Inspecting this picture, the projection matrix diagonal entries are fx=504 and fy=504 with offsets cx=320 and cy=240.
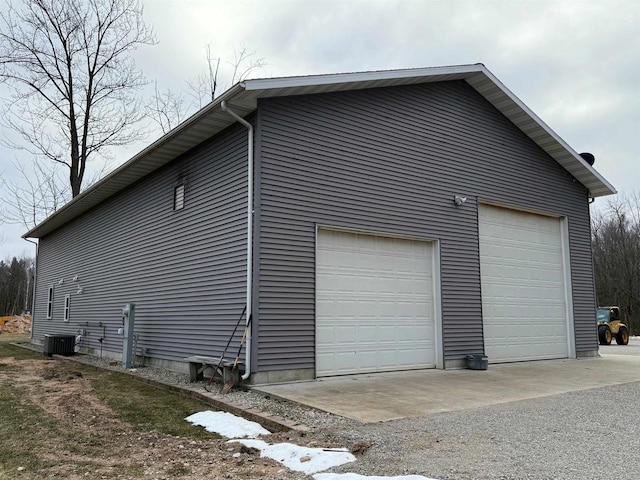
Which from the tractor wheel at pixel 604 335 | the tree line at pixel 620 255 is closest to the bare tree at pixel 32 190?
the tractor wheel at pixel 604 335

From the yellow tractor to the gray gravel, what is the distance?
14.7m

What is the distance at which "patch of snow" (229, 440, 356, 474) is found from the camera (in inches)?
151

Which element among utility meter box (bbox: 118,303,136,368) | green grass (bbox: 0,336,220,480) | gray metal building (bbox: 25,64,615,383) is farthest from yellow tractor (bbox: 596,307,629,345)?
green grass (bbox: 0,336,220,480)

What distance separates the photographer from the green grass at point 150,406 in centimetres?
525

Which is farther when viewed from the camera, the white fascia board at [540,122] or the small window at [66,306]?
the small window at [66,306]

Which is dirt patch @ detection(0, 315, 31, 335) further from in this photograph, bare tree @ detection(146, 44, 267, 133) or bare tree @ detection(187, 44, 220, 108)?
bare tree @ detection(187, 44, 220, 108)

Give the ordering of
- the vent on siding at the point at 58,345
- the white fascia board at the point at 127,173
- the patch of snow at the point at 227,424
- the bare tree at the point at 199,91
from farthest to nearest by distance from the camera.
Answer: the bare tree at the point at 199,91
the vent on siding at the point at 58,345
the white fascia board at the point at 127,173
the patch of snow at the point at 227,424

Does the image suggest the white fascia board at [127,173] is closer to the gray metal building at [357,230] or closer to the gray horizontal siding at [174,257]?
the gray metal building at [357,230]

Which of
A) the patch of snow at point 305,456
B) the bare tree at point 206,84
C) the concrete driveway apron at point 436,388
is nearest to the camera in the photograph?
the patch of snow at point 305,456

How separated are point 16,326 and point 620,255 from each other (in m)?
35.1

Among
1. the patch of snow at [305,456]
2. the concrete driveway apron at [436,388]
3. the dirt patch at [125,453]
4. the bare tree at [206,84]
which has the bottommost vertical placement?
the dirt patch at [125,453]

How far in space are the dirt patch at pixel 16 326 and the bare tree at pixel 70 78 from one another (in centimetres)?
1156

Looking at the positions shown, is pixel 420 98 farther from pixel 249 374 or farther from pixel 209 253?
pixel 249 374

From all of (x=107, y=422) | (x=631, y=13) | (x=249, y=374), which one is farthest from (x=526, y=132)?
(x=107, y=422)
